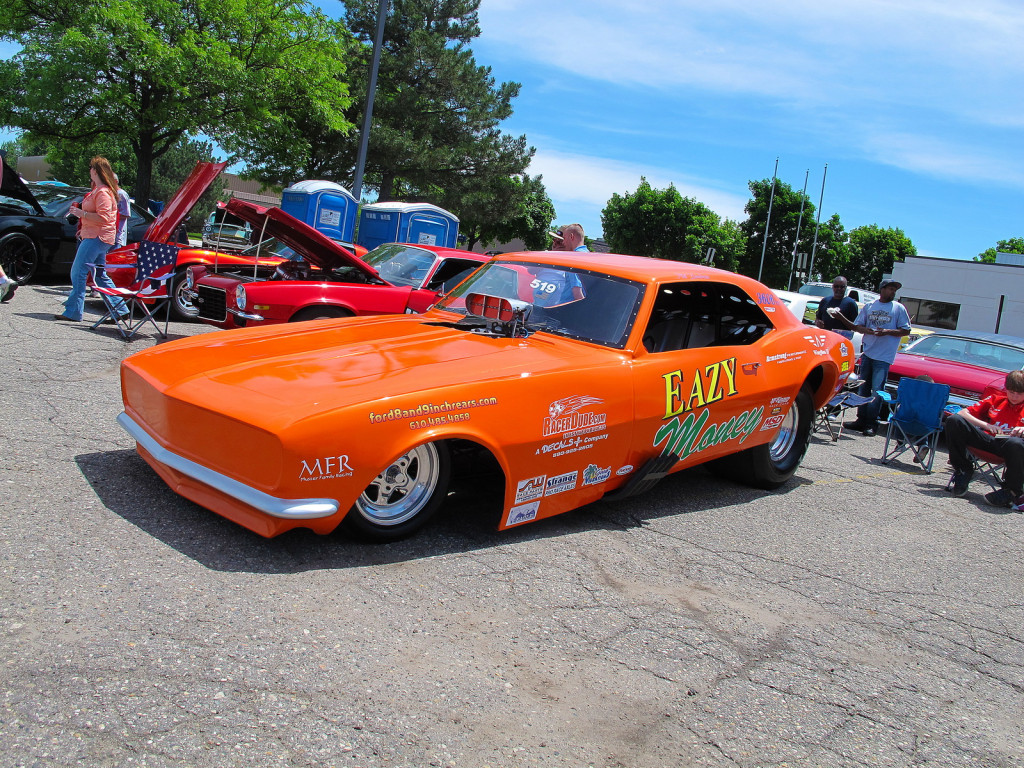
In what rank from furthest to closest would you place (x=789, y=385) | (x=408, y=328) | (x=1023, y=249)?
(x=1023, y=249) → (x=789, y=385) → (x=408, y=328)

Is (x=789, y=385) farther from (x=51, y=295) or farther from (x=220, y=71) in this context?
(x=220, y=71)

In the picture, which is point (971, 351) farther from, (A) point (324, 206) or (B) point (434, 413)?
(A) point (324, 206)

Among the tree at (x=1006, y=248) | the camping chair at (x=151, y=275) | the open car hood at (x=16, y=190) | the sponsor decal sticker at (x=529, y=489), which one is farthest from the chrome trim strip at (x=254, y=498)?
the tree at (x=1006, y=248)

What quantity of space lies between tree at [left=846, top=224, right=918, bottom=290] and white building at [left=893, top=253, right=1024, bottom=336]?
24841mm

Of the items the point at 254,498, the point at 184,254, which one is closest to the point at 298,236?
the point at 184,254

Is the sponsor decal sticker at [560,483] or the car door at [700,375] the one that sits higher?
the car door at [700,375]

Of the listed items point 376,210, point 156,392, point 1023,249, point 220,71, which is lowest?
point 156,392

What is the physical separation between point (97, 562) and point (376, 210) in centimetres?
1651

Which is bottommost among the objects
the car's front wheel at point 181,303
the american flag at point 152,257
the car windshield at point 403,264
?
the car's front wheel at point 181,303

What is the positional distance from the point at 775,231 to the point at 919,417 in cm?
5410

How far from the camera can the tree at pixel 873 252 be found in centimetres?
6531

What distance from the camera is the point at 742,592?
371cm

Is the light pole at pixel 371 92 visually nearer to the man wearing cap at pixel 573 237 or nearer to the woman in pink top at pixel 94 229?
the woman in pink top at pixel 94 229

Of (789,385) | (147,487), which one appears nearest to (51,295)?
(147,487)
